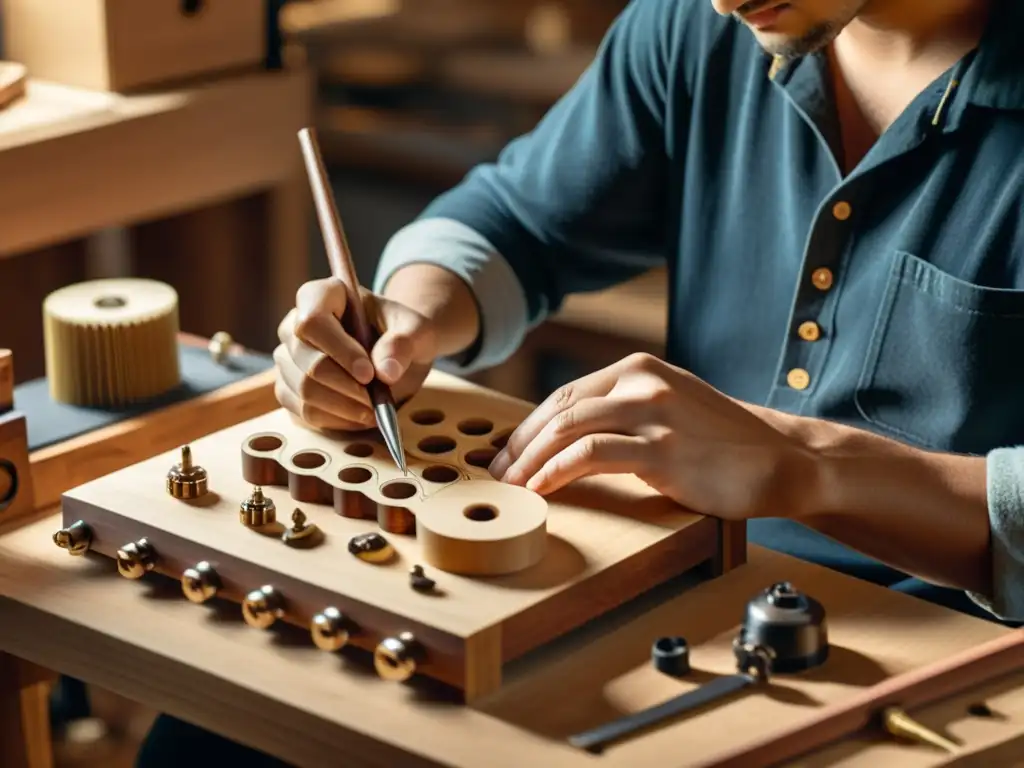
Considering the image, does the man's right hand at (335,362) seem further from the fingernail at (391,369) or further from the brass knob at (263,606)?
the brass knob at (263,606)

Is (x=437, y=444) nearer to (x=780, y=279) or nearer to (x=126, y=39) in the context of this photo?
(x=780, y=279)

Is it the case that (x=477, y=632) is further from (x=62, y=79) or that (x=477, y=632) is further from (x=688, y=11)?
(x=62, y=79)

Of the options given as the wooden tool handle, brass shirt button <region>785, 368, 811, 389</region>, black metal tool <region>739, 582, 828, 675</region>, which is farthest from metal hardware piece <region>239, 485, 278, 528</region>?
brass shirt button <region>785, 368, 811, 389</region>

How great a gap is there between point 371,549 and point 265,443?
0.19 metres

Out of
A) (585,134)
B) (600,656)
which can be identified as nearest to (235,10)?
(585,134)

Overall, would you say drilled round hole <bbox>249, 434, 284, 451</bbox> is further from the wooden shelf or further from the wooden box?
the wooden box

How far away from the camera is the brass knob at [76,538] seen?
119cm

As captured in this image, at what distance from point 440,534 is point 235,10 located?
1.12 metres

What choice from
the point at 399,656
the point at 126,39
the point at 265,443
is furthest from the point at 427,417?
the point at 126,39

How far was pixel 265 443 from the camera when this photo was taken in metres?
1.26

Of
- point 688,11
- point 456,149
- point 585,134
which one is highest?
point 688,11

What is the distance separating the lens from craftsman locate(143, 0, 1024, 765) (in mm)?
1206

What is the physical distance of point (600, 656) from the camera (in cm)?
110

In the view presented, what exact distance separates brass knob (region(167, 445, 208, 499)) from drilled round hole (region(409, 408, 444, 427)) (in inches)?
8.0
